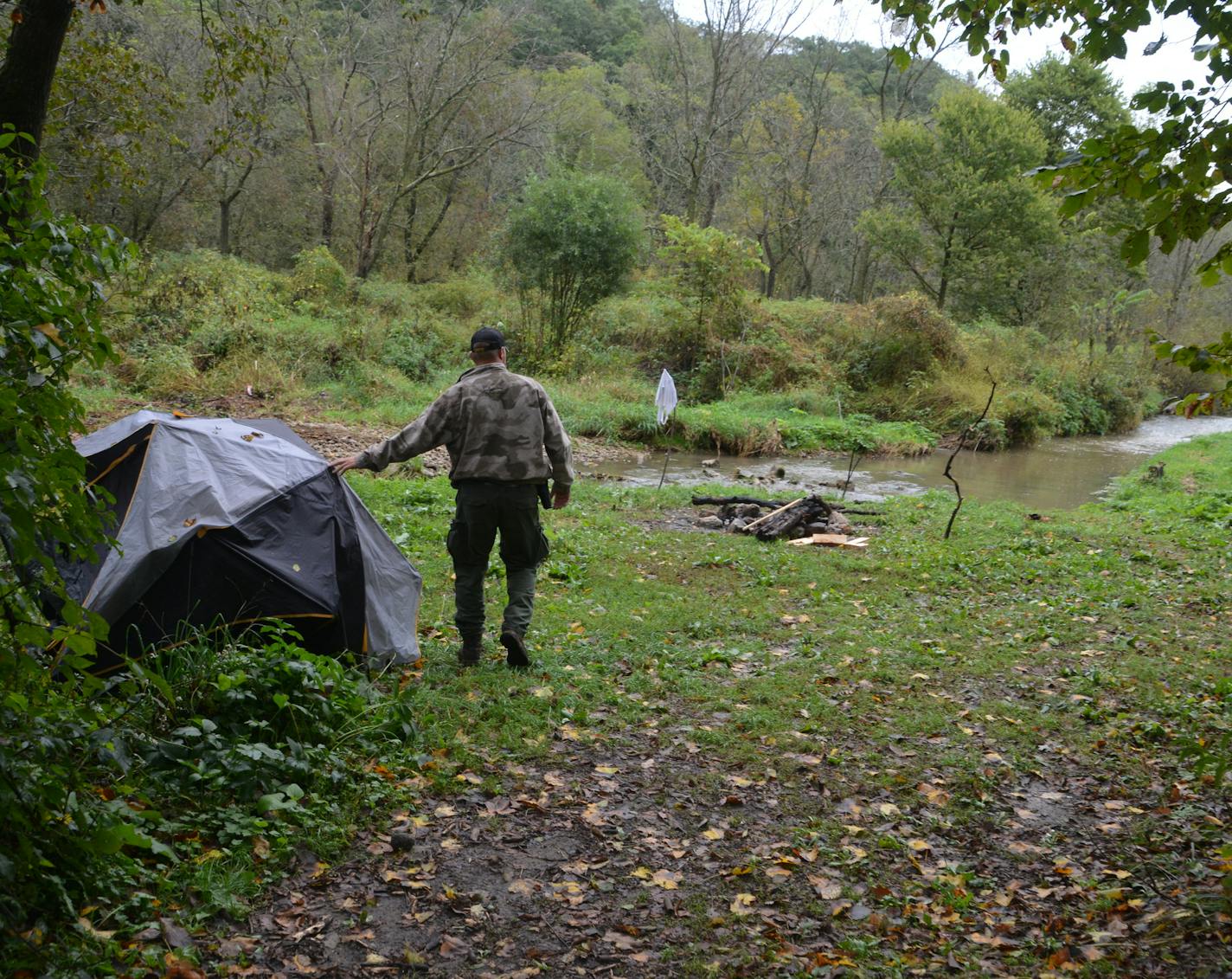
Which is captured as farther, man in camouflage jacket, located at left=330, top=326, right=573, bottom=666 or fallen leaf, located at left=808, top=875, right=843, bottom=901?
man in camouflage jacket, located at left=330, top=326, right=573, bottom=666

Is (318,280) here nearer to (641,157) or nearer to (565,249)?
(565,249)

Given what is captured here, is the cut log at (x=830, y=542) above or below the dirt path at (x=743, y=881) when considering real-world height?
above

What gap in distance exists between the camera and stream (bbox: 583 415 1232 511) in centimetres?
1691

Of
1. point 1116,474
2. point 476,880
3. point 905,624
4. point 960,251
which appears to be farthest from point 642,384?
point 476,880

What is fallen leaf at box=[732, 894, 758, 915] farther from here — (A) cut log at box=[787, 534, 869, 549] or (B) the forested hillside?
(B) the forested hillside

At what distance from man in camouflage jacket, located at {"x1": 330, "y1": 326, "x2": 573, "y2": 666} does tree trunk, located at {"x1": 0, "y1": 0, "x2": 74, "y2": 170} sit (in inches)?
90.2

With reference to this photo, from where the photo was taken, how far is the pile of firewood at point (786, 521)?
11.2 m

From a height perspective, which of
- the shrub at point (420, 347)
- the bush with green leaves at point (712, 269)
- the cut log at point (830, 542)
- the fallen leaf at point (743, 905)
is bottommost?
the fallen leaf at point (743, 905)

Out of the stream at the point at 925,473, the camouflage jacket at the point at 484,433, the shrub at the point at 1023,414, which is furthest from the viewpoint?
the shrub at the point at 1023,414

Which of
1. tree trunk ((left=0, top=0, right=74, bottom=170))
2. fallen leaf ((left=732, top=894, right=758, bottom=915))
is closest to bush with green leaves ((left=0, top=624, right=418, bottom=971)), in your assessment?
fallen leaf ((left=732, top=894, right=758, bottom=915))

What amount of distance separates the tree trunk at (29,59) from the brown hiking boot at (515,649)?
3495 mm

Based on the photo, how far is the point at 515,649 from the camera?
19.0 ft

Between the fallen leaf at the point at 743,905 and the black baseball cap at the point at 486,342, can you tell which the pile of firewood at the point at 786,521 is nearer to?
the black baseball cap at the point at 486,342

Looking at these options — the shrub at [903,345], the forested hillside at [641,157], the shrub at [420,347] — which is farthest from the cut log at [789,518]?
the shrub at [903,345]
